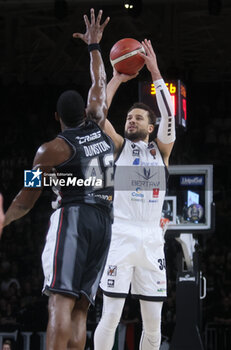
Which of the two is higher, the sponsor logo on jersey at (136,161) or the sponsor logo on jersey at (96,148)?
the sponsor logo on jersey at (136,161)

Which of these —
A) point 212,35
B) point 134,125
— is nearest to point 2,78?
point 212,35

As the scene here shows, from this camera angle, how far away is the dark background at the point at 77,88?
764cm

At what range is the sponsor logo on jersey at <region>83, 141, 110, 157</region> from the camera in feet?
13.7

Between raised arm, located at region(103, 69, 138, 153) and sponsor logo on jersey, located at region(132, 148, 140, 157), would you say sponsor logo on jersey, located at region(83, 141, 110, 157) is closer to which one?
raised arm, located at region(103, 69, 138, 153)

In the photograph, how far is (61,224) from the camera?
4055mm

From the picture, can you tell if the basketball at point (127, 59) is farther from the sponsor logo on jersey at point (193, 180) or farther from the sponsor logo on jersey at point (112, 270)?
the sponsor logo on jersey at point (112, 270)

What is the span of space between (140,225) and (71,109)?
4.70 ft

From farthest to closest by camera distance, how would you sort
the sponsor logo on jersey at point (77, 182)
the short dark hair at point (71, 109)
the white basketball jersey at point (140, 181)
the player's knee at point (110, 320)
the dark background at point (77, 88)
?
1. the dark background at point (77, 88)
2. the white basketball jersey at point (140, 181)
3. the player's knee at point (110, 320)
4. the short dark hair at point (71, 109)
5. the sponsor logo on jersey at point (77, 182)

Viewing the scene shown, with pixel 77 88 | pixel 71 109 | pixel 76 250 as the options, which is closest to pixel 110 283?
pixel 76 250

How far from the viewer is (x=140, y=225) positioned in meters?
5.30

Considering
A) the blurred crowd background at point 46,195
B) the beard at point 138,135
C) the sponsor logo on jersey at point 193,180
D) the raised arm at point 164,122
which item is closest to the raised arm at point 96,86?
the raised arm at point 164,122

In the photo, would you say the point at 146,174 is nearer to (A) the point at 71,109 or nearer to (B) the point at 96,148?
(B) the point at 96,148

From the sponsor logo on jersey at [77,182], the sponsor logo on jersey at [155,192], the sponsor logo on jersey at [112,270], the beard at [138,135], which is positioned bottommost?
the sponsor logo on jersey at [112,270]

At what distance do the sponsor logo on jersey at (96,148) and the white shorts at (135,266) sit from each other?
1.12 metres
